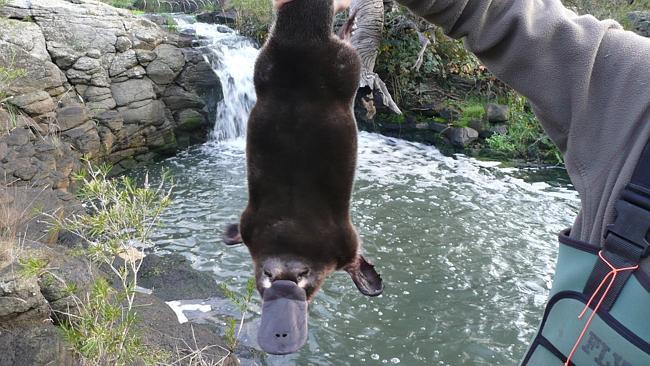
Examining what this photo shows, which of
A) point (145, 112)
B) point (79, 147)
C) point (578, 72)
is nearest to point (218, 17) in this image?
point (145, 112)

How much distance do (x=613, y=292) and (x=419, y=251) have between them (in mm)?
5915

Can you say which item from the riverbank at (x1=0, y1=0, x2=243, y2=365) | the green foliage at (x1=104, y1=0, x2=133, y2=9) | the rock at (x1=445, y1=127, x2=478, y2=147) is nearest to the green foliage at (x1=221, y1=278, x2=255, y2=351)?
the riverbank at (x1=0, y1=0, x2=243, y2=365)

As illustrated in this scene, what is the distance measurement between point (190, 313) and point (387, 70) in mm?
7029

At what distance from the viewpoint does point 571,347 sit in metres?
1.20

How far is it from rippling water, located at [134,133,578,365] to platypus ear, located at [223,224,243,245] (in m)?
3.60

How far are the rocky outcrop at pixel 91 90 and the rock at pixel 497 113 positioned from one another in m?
5.07

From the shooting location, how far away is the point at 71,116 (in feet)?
27.8

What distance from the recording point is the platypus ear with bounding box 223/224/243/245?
1.39 m

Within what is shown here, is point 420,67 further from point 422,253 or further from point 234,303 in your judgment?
point 234,303

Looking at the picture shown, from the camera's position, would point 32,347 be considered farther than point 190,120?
No

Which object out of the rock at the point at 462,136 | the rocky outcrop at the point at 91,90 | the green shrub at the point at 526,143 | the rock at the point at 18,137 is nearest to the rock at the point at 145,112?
the rocky outcrop at the point at 91,90

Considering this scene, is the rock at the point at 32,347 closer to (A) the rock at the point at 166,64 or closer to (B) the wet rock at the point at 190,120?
(A) the rock at the point at 166,64

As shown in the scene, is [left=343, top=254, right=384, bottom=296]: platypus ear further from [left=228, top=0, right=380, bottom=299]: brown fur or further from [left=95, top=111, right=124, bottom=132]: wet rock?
[left=95, top=111, right=124, bottom=132]: wet rock

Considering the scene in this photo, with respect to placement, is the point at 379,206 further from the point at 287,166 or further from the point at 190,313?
the point at 287,166
